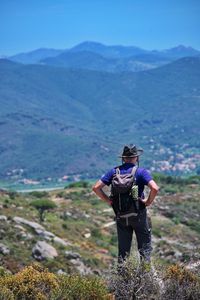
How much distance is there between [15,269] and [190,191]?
43.1 metres

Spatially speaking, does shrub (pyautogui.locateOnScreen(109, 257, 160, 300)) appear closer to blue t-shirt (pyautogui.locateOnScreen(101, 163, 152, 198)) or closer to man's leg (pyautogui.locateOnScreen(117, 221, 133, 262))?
man's leg (pyautogui.locateOnScreen(117, 221, 133, 262))

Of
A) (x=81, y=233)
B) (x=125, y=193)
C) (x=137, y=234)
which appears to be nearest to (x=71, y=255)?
(x=81, y=233)

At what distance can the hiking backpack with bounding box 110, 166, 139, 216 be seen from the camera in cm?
916

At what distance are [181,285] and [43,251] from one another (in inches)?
763

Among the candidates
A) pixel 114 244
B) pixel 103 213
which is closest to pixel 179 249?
pixel 114 244

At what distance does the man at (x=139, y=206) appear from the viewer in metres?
9.27

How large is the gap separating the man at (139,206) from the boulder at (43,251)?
17495 millimetres

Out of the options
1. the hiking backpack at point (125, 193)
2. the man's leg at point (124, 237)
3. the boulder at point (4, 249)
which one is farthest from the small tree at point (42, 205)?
the hiking backpack at point (125, 193)

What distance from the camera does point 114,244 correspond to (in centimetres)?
3812

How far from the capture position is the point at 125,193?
30.2ft

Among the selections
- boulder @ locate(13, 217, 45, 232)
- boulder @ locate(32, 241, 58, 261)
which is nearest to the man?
boulder @ locate(32, 241, 58, 261)

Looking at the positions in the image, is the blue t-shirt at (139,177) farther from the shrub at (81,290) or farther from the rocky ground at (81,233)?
the shrub at (81,290)

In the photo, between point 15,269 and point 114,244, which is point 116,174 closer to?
point 15,269

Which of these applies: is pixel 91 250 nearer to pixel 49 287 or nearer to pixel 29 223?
pixel 29 223
